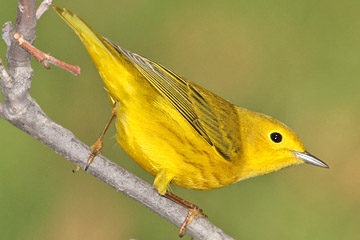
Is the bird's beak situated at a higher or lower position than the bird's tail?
higher

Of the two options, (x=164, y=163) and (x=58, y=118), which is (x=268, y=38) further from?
(x=164, y=163)

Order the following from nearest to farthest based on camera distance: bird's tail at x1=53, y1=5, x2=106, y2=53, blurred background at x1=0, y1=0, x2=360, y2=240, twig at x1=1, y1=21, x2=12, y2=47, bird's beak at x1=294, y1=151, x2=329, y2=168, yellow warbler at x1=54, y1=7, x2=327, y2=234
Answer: twig at x1=1, y1=21, x2=12, y2=47 → bird's tail at x1=53, y1=5, x2=106, y2=53 → yellow warbler at x1=54, y1=7, x2=327, y2=234 → bird's beak at x1=294, y1=151, x2=329, y2=168 → blurred background at x1=0, y1=0, x2=360, y2=240

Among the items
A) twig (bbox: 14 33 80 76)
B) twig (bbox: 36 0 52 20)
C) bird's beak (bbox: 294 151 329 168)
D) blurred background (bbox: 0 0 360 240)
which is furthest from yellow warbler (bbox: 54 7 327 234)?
blurred background (bbox: 0 0 360 240)

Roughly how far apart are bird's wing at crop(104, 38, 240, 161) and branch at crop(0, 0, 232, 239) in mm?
591

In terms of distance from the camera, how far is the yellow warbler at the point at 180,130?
3262mm

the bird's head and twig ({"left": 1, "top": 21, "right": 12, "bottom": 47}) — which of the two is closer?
twig ({"left": 1, "top": 21, "right": 12, "bottom": 47})

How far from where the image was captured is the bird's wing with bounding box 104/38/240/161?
351 centimetres

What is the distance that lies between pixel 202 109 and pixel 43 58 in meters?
1.84

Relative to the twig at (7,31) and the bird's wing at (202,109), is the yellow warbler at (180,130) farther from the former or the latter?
the twig at (7,31)

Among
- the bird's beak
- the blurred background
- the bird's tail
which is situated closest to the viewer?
the bird's tail

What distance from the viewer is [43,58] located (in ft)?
7.14

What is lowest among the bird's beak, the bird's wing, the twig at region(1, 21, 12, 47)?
the twig at region(1, 21, 12, 47)

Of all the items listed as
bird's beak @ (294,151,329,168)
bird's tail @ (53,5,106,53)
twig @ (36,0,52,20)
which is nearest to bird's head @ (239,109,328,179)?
bird's beak @ (294,151,329,168)

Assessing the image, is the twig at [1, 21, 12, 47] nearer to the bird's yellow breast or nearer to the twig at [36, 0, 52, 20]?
the twig at [36, 0, 52, 20]
